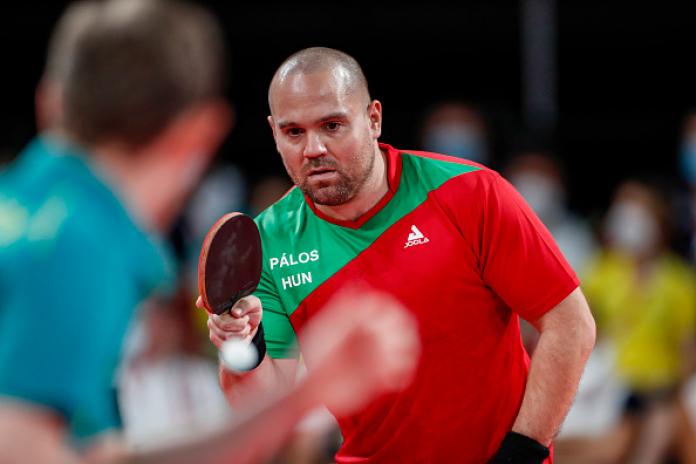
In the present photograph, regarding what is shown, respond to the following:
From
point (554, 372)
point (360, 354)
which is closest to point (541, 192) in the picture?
point (554, 372)

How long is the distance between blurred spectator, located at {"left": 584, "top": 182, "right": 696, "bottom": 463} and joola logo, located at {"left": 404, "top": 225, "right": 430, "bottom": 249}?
17.3ft

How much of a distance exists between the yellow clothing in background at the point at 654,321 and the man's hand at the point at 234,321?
19.4 ft

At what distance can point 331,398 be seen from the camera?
2.23 m

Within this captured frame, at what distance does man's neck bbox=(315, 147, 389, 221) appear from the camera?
14.4 ft

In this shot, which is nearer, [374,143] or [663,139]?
[374,143]

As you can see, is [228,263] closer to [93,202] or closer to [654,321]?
[93,202]

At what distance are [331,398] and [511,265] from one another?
1.97 meters

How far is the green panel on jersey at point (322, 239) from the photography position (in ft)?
14.2

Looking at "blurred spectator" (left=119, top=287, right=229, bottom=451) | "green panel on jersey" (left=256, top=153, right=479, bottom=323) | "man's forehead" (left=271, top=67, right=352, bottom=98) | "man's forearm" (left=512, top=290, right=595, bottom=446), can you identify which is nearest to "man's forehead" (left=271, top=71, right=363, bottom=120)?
"man's forehead" (left=271, top=67, right=352, bottom=98)

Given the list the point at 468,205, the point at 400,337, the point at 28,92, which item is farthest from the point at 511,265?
the point at 28,92

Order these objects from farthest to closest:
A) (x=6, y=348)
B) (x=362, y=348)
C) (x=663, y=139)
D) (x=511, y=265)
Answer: (x=663, y=139)
(x=511, y=265)
(x=362, y=348)
(x=6, y=348)

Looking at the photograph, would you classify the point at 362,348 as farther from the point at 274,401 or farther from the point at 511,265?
the point at 511,265

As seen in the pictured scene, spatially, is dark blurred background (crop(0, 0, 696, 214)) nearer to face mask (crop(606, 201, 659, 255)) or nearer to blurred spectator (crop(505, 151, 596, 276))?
blurred spectator (crop(505, 151, 596, 276))

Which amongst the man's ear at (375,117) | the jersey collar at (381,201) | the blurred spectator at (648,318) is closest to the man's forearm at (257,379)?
the jersey collar at (381,201)
